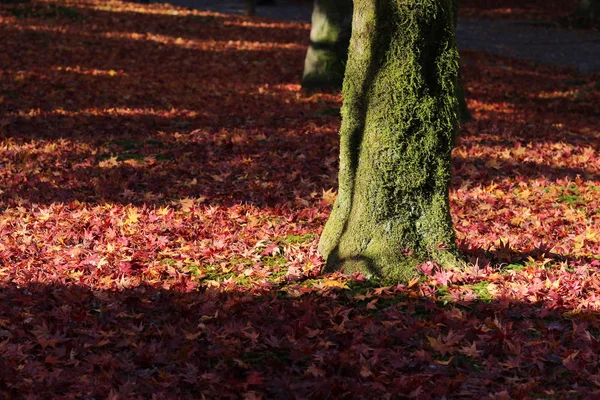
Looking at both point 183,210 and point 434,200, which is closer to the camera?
point 434,200

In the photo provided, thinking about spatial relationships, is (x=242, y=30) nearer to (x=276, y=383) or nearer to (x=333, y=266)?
(x=333, y=266)

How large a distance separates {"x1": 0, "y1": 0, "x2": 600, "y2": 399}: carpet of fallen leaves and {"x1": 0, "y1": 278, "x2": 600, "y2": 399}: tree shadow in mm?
14

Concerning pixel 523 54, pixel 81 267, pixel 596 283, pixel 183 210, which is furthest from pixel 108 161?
pixel 523 54

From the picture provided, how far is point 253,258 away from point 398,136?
1693mm

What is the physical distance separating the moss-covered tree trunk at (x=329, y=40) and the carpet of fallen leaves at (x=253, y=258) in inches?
19.1

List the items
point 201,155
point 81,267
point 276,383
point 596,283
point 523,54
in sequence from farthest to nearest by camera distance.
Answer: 1. point 523,54
2. point 201,155
3. point 81,267
4. point 596,283
5. point 276,383

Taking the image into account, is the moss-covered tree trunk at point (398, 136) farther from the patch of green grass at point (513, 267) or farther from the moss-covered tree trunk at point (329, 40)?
the moss-covered tree trunk at point (329, 40)

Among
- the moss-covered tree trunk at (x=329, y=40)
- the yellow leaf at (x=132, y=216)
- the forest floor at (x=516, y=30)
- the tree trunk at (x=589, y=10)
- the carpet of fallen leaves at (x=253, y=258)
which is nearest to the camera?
the carpet of fallen leaves at (x=253, y=258)

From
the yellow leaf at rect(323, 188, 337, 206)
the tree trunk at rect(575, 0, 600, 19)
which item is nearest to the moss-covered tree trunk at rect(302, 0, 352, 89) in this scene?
the yellow leaf at rect(323, 188, 337, 206)

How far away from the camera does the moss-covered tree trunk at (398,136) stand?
5.22m

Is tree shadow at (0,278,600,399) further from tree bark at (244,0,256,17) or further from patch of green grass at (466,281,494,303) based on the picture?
tree bark at (244,0,256,17)

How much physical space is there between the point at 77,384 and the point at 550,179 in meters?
6.32

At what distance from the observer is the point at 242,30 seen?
21016 mm

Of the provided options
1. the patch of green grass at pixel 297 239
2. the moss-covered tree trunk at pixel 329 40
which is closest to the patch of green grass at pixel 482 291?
the patch of green grass at pixel 297 239
